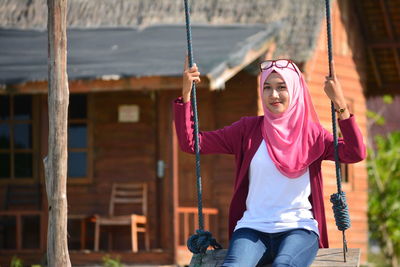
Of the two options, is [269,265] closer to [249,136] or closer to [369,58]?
[249,136]

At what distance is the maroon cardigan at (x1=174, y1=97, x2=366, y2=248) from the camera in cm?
613

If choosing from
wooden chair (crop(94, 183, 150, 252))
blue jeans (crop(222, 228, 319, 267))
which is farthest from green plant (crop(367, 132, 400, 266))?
blue jeans (crop(222, 228, 319, 267))

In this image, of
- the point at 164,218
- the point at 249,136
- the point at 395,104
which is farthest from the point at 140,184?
the point at 395,104

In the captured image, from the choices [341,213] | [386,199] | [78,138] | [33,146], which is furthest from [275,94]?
[386,199]

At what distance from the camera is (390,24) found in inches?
663

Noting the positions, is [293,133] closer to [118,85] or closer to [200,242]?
[200,242]

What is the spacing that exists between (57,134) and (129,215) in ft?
20.8

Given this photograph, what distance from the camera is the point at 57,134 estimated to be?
26.1ft

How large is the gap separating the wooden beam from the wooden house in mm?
636

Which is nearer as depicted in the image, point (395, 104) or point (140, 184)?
point (140, 184)

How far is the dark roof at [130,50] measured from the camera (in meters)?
13.0

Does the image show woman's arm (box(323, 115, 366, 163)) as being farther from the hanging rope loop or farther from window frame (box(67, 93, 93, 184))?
window frame (box(67, 93, 93, 184))

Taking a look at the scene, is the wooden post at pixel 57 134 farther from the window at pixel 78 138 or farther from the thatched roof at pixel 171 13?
the thatched roof at pixel 171 13

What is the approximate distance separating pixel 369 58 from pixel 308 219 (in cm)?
1202
